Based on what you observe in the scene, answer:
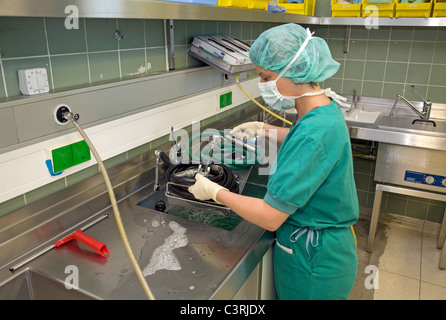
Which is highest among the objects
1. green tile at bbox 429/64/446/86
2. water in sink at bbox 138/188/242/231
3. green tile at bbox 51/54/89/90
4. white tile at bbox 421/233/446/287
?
green tile at bbox 51/54/89/90

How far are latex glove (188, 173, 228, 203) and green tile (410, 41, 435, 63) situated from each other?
2.20 m

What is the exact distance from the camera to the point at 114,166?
1.39 metres

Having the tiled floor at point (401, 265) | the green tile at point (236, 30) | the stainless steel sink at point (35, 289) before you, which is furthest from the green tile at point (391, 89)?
the stainless steel sink at point (35, 289)

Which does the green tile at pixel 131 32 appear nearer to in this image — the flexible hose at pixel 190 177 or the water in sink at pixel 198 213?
the flexible hose at pixel 190 177

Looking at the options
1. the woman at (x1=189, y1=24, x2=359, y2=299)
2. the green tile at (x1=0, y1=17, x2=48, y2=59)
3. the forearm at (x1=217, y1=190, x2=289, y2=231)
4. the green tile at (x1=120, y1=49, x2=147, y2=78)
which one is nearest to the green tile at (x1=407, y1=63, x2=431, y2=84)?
the woman at (x1=189, y1=24, x2=359, y2=299)

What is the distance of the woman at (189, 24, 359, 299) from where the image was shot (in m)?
0.98

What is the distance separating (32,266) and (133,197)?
1.50ft

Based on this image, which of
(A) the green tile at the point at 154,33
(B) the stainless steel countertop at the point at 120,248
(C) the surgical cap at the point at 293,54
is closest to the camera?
(B) the stainless steel countertop at the point at 120,248

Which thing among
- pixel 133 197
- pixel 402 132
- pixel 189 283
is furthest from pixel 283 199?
pixel 402 132

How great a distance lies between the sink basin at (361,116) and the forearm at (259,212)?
1.80 meters

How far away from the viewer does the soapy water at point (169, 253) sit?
99 centimetres

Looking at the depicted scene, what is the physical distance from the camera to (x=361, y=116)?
9.04 feet

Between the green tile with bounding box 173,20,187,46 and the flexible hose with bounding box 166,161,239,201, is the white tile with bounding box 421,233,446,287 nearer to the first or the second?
the flexible hose with bounding box 166,161,239,201

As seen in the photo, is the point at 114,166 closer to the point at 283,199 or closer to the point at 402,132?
the point at 283,199
